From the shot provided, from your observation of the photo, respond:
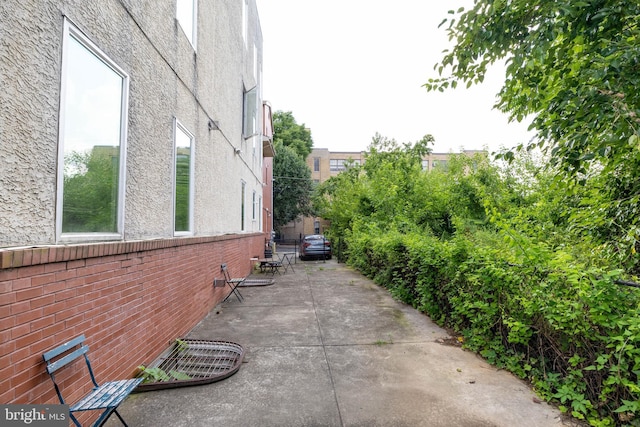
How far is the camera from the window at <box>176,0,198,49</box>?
511cm

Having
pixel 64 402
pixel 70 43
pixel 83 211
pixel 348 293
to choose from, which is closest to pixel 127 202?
pixel 83 211

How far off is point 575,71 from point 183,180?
514 cm

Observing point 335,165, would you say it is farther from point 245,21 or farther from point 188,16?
point 188,16

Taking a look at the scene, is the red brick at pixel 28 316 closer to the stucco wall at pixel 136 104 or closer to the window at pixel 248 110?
the stucco wall at pixel 136 104

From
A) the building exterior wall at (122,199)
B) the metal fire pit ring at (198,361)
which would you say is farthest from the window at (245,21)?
the metal fire pit ring at (198,361)

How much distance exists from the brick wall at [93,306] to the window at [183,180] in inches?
13.3

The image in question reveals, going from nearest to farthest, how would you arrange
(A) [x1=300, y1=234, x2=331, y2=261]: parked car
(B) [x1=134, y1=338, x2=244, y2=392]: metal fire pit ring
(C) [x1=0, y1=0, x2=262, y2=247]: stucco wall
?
(C) [x1=0, y1=0, x2=262, y2=247]: stucco wall
(B) [x1=134, y1=338, x2=244, y2=392]: metal fire pit ring
(A) [x1=300, y1=234, x2=331, y2=261]: parked car

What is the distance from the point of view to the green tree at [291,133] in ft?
144

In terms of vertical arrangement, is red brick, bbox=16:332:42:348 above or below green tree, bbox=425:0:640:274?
below

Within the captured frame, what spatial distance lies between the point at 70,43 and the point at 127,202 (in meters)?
1.50

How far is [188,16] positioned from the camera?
5.49 m

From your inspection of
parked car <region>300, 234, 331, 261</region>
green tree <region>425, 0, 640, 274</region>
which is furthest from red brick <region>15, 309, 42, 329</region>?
parked car <region>300, 234, 331, 261</region>

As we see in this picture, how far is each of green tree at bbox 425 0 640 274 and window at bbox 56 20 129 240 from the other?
337 centimetres

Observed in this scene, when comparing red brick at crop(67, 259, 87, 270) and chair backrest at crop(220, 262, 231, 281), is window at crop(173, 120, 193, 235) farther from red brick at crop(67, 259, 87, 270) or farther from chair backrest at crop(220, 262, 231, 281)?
red brick at crop(67, 259, 87, 270)
